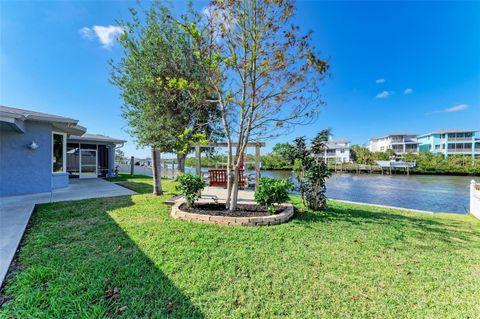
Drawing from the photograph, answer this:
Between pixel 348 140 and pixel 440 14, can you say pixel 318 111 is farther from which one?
pixel 348 140

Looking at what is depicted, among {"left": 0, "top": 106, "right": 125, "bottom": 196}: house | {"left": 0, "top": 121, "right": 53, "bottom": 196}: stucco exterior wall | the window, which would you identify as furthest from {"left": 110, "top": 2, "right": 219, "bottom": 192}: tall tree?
{"left": 0, "top": 121, "right": 53, "bottom": 196}: stucco exterior wall

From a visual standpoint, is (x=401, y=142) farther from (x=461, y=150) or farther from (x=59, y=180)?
(x=59, y=180)

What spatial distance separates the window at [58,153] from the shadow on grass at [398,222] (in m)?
11.0

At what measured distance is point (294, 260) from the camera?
3.03m

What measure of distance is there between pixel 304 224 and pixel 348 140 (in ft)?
214

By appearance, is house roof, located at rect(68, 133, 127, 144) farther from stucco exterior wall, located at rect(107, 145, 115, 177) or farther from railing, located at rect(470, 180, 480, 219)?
railing, located at rect(470, 180, 480, 219)

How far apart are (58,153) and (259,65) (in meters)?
10.3

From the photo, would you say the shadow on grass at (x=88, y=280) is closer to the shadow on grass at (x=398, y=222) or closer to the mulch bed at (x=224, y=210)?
the mulch bed at (x=224, y=210)

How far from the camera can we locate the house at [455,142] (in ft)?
148

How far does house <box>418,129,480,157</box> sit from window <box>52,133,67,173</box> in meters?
67.2

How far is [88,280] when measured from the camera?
2459mm

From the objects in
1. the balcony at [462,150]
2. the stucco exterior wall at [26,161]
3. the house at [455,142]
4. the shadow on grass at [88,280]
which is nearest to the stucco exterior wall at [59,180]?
the stucco exterior wall at [26,161]

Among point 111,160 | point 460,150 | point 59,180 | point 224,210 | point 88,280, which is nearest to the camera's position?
point 88,280

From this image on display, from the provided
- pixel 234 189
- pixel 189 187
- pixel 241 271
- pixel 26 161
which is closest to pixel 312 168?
pixel 234 189
